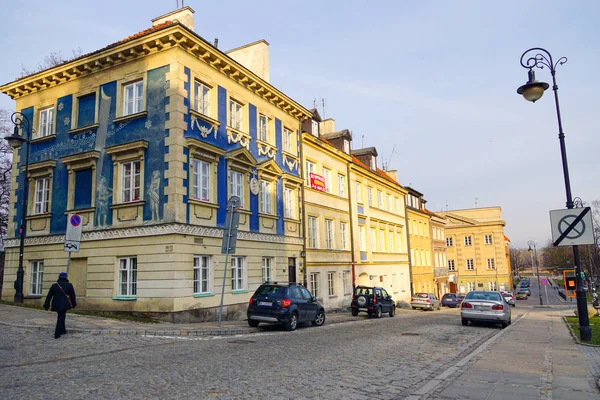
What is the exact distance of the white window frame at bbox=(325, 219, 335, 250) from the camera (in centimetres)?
2911

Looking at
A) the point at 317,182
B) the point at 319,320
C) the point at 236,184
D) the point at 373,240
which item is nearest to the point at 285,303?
the point at 319,320

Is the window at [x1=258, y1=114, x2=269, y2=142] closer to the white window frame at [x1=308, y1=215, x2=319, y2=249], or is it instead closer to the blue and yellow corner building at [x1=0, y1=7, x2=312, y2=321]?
the blue and yellow corner building at [x1=0, y1=7, x2=312, y2=321]

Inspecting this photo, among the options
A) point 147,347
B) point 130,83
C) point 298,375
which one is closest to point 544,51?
point 298,375

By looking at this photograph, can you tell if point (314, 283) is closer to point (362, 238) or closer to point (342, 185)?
point (342, 185)

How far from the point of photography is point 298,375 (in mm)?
8188

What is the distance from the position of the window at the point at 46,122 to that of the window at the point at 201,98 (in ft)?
25.0

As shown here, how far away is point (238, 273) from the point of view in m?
20.2

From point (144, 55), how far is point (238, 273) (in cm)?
988

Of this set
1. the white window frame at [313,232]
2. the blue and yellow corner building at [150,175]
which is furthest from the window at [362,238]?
the blue and yellow corner building at [150,175]

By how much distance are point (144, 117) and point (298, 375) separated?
43.4 feet

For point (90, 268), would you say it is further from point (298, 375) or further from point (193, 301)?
point (298, 375)

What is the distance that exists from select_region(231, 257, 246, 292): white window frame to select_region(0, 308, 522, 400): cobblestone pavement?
5894mm

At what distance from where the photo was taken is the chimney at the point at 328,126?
36.6 m

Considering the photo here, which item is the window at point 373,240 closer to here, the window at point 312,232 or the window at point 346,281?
the window at point 346,281
